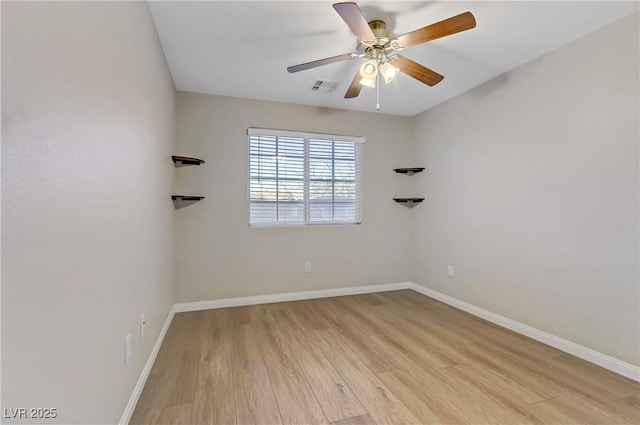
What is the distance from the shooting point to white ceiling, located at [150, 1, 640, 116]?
1916 millimetres

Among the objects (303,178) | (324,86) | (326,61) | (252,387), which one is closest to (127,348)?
(252,387)

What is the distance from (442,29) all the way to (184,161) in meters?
2.59

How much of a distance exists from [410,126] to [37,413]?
4.43 meters

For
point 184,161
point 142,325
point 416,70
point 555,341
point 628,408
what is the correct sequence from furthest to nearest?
point 184,161, point 555,341, point 416,70, point 142,325, point 628,408

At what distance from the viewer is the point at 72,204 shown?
0.94 metres

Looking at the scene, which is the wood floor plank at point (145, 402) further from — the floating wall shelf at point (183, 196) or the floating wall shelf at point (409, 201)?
the floating wall shelf at point (409, 201)

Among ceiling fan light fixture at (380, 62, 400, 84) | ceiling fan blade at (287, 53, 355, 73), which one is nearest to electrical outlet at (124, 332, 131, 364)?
ceiling fan blade at (287, 53, 355, 73)

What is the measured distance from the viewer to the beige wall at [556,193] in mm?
2018

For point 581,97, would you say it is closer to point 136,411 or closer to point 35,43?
point 35,43

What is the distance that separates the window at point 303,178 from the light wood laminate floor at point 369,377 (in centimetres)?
134

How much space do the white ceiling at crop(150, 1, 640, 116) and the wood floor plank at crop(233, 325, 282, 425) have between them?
253 centimetres

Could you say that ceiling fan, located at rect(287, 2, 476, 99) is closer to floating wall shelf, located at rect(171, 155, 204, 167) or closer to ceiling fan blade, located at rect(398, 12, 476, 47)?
ceiling fan blade, located at rect(398, 12, 476, 47)

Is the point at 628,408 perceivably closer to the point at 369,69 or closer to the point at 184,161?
the point at 369,69
